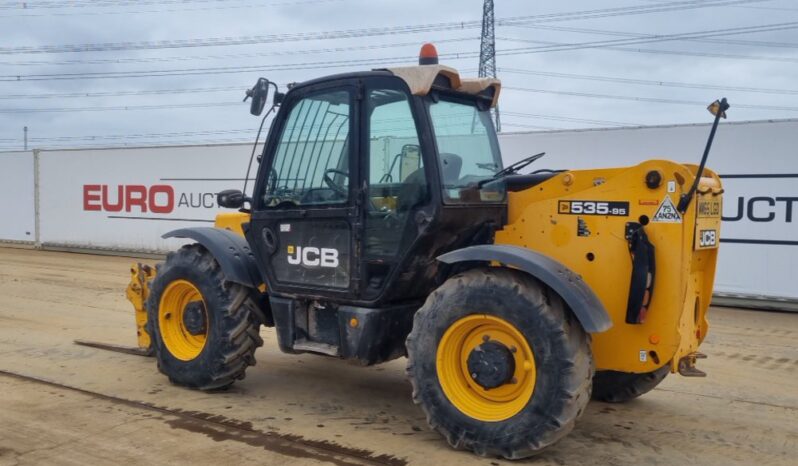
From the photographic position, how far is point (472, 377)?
14.2 feet

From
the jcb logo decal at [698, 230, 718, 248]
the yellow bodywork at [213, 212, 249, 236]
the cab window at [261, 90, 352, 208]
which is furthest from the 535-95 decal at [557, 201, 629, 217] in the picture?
the yellow bodywork at [213, 212, 249, 236]

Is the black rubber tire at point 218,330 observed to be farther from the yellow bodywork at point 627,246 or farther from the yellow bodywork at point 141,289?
the yellow bodywork at point 627,246

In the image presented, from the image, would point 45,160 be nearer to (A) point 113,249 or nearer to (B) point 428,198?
(A) point 113,249

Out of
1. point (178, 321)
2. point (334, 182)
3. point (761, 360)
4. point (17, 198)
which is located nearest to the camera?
point (334, 182)

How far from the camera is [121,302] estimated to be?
10.4 meters

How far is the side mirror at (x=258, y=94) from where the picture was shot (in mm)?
5133

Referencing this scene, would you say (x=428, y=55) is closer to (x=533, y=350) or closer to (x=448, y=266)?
(x=448, y=266)

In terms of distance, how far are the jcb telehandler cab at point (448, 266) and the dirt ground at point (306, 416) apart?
0.34 metres

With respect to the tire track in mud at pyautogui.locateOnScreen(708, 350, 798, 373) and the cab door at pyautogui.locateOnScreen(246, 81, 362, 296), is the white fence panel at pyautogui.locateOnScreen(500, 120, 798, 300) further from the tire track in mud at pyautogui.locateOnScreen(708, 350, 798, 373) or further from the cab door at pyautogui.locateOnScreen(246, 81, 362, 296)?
the cab door at pyautogui.locateOnScreen(246, 81, 362, 296)

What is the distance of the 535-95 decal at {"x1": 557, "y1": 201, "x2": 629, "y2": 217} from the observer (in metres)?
4.38

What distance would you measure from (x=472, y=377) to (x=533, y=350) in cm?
44

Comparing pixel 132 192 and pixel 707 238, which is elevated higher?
pixel 132 192

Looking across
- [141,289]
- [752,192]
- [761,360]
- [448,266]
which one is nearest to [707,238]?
[448,266]

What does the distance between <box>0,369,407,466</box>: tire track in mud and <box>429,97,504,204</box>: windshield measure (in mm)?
1629
